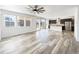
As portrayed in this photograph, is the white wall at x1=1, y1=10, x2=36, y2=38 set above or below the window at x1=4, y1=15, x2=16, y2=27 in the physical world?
below

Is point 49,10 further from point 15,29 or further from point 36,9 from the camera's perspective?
point 15,29

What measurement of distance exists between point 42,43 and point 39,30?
443mm

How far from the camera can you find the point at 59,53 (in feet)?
11.6

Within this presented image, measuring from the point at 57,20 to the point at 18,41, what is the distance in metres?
1.43

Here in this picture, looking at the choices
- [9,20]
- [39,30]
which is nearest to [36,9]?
[39,30]

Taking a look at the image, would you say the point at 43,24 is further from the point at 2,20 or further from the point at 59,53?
the point at 2,20

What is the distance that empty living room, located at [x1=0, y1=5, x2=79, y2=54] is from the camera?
11.8 ft

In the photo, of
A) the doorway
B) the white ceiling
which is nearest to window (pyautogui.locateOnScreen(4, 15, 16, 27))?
the white ceiling

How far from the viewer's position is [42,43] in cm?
384

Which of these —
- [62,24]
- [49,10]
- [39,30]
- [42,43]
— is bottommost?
[42,43]

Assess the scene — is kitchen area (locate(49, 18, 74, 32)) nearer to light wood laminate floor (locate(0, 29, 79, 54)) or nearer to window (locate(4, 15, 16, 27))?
light wood laminate floor (locate(0, 29, 79, 54))

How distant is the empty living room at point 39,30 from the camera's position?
3.60 m

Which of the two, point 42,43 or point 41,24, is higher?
point 41,24

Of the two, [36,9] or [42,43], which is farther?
[42,43]
